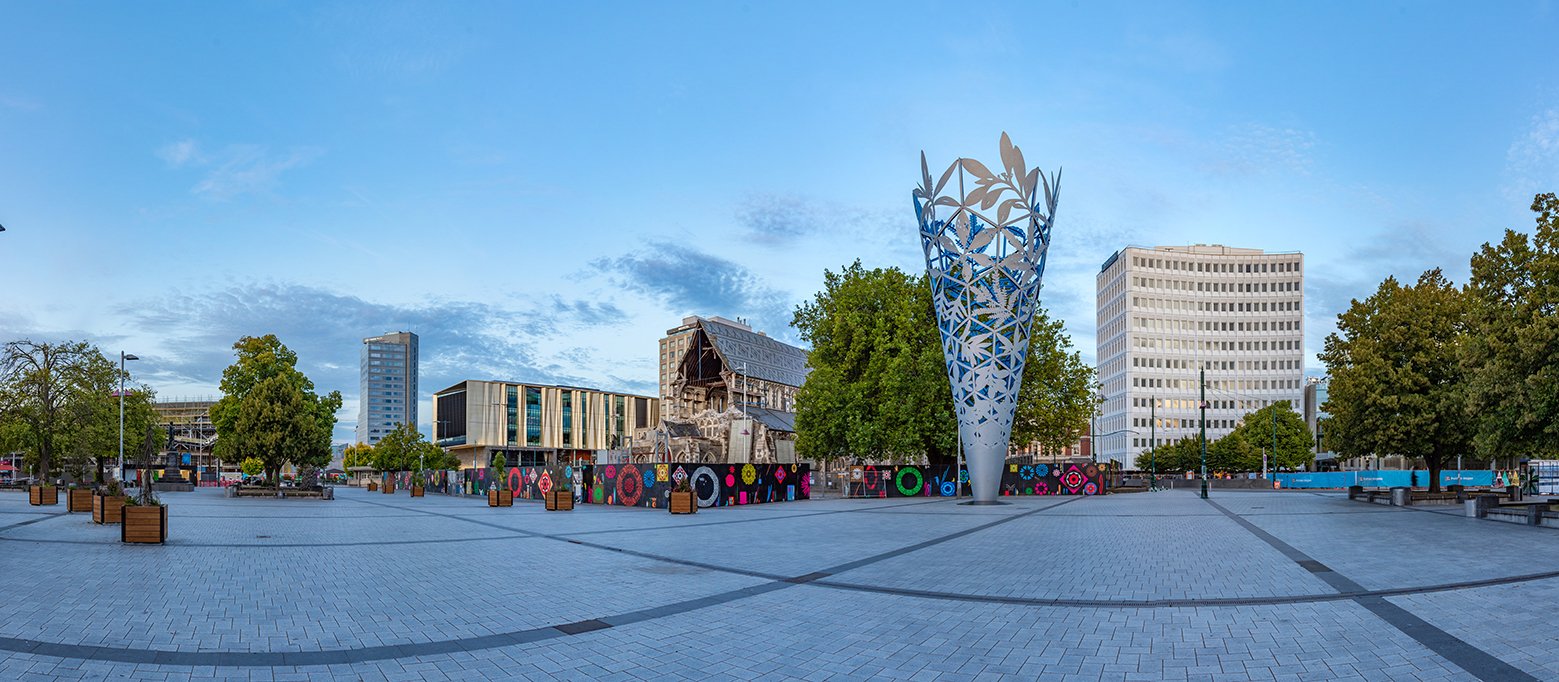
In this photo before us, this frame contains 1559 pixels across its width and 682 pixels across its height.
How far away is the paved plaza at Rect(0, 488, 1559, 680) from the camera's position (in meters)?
7.35

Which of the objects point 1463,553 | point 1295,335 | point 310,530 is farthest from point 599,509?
point 1295,335

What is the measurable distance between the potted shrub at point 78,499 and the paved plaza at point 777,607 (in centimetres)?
941

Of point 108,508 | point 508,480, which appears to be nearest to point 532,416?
point 508,480

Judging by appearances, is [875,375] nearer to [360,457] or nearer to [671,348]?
[360,457]

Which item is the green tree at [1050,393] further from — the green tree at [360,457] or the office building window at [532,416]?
the office building window at [532,416]

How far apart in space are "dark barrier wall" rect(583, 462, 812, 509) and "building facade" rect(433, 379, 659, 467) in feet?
315

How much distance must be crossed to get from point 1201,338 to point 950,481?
111 m

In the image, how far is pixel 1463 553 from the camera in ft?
50.6

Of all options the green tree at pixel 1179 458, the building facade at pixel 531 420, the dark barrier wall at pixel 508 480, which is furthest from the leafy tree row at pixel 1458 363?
the building facade at pixel 531 420

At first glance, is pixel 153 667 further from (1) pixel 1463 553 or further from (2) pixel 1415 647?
→ (1) pixel 1463 553

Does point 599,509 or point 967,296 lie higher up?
point 967,296

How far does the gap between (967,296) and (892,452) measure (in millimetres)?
11138

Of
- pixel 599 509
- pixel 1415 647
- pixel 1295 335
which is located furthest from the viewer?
pixel 1295 335

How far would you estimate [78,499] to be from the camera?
88.8 ft
